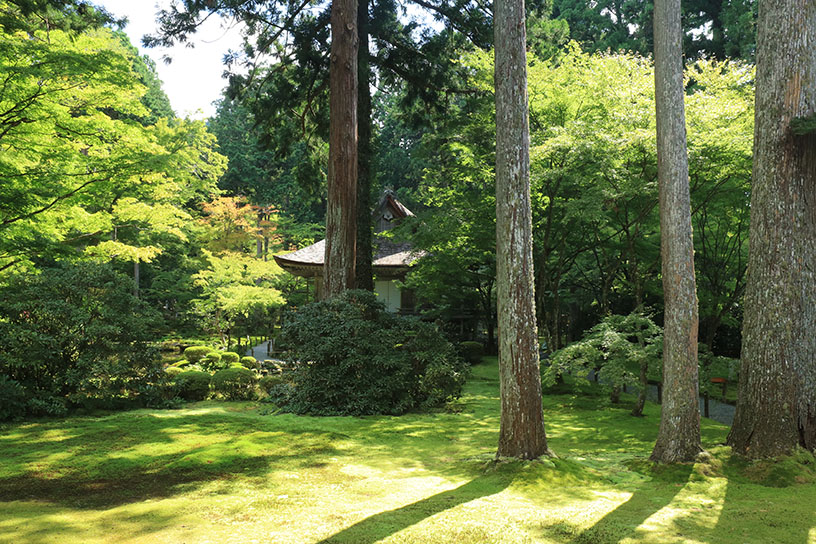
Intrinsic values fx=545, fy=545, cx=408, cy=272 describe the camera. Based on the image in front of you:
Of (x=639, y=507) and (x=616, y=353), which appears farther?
(x=616, y=353)

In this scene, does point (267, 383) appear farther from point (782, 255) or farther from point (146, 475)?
point (782, 255)

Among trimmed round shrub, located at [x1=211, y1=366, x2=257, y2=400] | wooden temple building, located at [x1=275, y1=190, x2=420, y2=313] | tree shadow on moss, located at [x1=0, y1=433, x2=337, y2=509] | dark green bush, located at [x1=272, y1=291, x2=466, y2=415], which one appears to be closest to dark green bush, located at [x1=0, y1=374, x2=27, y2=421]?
tree shadow on moss, located at [x1=0, y1=433, x2=337, y2=509]

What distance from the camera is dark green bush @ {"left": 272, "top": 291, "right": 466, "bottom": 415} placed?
29.8 ft

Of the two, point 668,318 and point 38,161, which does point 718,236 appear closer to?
point 668,318

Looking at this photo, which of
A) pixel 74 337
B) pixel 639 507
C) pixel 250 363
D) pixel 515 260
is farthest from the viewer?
pixel 250 363

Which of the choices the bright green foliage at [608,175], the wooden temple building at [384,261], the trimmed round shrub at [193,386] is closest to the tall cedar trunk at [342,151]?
the bright green foliage at [608,175]

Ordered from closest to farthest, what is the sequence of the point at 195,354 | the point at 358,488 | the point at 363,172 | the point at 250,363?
the point at 358,488, the point at 363,172, the point at 250,363, the point at 195,354

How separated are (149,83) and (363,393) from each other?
90.7 ft

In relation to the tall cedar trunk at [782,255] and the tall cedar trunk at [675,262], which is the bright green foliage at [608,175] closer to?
the tall cedar trunk at [782,255]

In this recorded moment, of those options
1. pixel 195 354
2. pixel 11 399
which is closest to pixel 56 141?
pixel 11 399

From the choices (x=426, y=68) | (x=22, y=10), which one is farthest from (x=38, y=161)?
(x=426, y=68)

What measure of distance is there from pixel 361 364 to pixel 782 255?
607 cm

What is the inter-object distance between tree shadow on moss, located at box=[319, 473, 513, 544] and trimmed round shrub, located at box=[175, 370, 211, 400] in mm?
6928

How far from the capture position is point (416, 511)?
4156 mm
